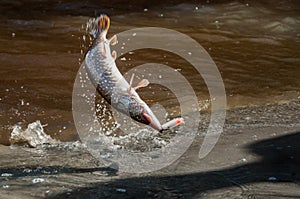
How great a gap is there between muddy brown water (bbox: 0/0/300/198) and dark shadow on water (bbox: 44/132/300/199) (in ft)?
0.18

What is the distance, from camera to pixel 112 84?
3.45m

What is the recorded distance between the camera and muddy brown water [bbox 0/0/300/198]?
509cm

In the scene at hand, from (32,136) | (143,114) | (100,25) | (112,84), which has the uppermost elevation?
(100,25)

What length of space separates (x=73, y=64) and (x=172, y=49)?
1219mm

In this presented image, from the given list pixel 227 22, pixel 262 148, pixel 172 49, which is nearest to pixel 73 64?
pixel 172 49

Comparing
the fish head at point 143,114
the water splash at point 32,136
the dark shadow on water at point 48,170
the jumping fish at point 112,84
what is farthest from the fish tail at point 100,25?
the water splash at point 32,136

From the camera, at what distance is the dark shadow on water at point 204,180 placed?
351cm

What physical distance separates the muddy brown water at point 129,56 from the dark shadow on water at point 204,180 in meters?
0.05

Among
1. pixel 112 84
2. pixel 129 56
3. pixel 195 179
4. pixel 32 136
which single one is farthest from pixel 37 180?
pixel 129 56

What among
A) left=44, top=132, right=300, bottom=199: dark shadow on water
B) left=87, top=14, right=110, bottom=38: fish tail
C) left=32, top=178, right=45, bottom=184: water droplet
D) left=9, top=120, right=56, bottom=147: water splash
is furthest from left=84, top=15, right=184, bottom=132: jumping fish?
left=9, top=120, right=56, bottom=147: water splash

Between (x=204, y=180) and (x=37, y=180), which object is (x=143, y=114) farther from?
(x=37, y=180)

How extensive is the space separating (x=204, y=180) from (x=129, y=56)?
374cm

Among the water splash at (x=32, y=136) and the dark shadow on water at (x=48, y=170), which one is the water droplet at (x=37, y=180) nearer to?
the dark shadow on water at (x=48, y=170)

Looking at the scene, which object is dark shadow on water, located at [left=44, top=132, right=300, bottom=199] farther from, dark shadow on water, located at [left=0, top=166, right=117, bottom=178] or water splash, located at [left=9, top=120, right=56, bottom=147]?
water splash, located at [left=9, top=120, right=56, bottom=147]
